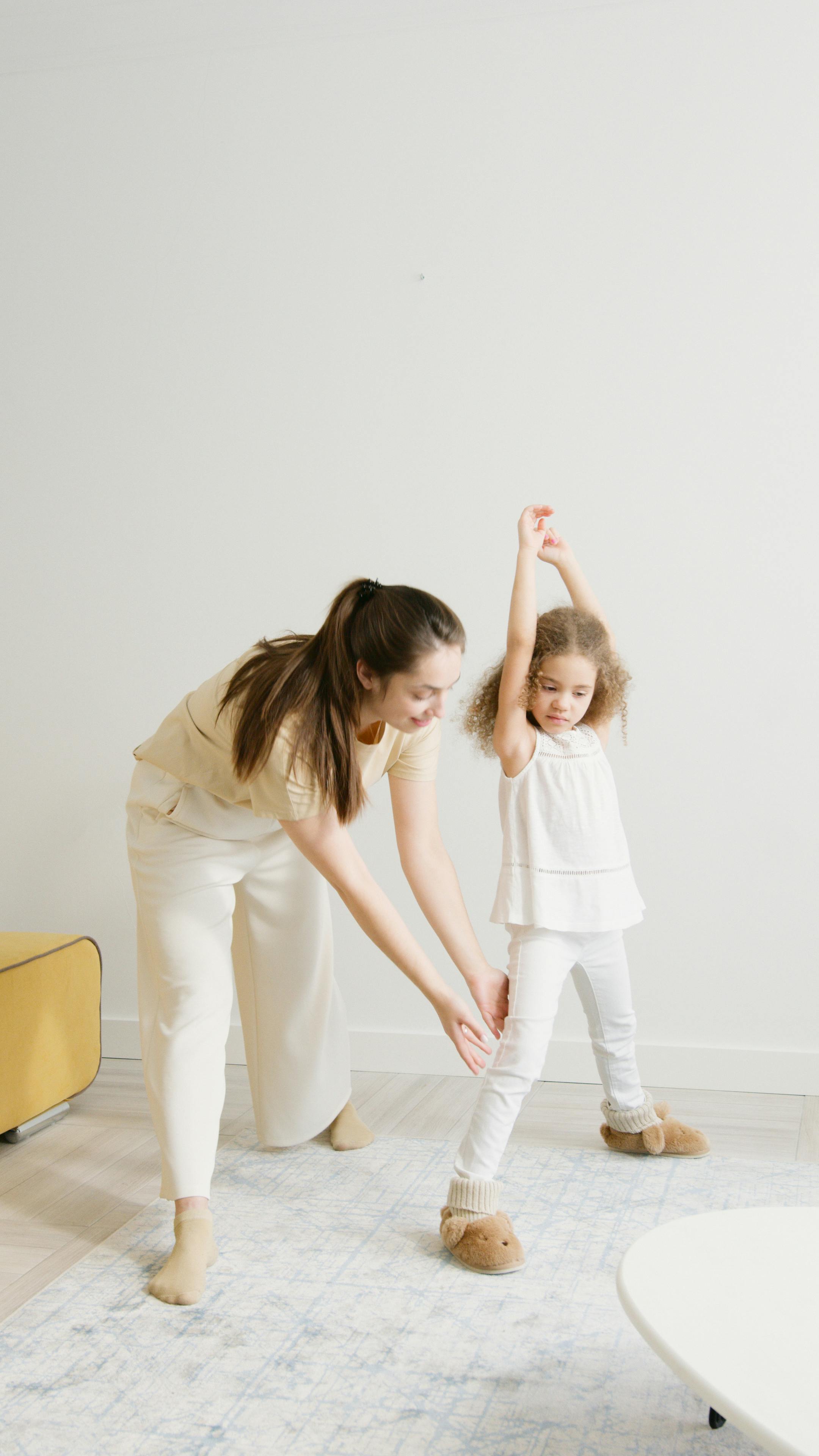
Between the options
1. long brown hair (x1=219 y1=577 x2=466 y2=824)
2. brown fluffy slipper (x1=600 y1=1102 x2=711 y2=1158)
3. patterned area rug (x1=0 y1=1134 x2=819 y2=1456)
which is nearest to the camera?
patterned area rug (x1=0 y1=1134 x2=819 y2=1456)

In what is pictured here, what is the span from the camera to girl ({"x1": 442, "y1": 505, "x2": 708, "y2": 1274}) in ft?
5.85

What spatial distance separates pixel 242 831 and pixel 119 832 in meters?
1.07

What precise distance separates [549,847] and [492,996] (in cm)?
26

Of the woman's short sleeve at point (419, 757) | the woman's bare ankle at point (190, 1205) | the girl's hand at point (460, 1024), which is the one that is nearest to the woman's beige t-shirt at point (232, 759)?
the woman's short sleeve at point (419, 757)

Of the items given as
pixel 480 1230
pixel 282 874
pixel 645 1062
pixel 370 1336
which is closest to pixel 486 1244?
pixel 480 1230

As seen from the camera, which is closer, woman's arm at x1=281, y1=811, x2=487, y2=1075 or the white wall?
woman's arm at x1=281, y1=811, x2=487, y2=1075

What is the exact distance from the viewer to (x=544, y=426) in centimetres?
256

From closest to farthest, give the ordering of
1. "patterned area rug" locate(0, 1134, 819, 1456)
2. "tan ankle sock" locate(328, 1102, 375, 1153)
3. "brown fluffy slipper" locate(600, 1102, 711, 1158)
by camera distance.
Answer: "patterned area rug" locate(0, 1134, 819, 1456)
"brown fluffy slipper" locate(600, 1102, 711, 1158)
"tan ankle sock" locate(328, 1102, 375, 1153)

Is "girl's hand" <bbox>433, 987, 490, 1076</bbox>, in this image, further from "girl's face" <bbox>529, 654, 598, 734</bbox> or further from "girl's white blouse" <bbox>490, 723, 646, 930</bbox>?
"girl's face" <bbox>529, 654, 598, 734</bbox>

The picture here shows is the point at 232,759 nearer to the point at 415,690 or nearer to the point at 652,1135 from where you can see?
the point at 415,690

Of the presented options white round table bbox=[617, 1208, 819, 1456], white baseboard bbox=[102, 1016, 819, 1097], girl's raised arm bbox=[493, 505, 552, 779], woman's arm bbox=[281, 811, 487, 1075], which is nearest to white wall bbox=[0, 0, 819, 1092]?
white baseboard bbox=[102, 1016, 819, 1097]

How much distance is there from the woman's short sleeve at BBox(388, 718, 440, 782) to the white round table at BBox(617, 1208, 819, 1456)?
83 cm

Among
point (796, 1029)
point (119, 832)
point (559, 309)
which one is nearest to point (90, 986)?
point (119, 832)

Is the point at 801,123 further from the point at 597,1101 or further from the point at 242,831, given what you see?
the point at 597,1101
